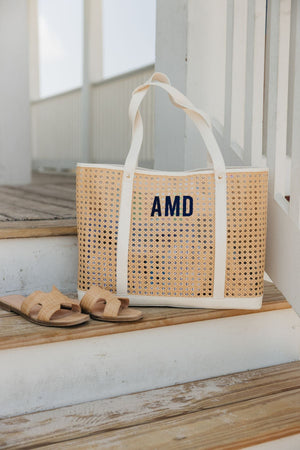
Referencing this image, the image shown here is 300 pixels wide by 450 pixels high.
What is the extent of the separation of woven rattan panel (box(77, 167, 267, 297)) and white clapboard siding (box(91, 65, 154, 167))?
2.38 m

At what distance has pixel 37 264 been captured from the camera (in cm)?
116

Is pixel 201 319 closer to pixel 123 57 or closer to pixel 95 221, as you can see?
pixel 95 221

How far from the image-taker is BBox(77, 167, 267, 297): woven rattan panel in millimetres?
1003

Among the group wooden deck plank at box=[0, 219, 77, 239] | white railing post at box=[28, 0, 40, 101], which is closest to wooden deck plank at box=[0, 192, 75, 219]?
wooden deck plank at box=[0, 219, 77, 239]

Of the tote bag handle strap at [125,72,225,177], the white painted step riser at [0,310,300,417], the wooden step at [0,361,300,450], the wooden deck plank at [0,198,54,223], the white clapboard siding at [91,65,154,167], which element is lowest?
the wooden step at [0,361,300,450]

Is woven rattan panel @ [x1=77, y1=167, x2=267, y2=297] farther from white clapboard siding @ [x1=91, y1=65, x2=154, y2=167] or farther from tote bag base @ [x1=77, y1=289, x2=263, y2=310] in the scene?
white clapboard siding @ [x1=91, y1=65, x2=154, y2=167]

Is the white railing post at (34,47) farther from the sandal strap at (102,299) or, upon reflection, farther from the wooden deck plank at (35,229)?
the sandal strap at (102,299)

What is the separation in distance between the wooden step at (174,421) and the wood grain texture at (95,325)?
0.13 metres

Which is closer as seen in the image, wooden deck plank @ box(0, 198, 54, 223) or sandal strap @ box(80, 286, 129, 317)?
sandal strap @ box(80, 286, 129, 317)

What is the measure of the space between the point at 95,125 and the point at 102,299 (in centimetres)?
354

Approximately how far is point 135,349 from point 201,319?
149mm

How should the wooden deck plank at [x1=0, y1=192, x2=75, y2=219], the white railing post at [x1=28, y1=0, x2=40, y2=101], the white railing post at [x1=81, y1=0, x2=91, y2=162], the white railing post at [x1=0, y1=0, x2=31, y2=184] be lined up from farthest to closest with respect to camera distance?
the white railing post at [x1=28, y1=0, x2=40, y2=101] < the white railing post at [x1=81, y1=0, x2=91, y2=162] < the white railing post at [x1=0, y1=0, x2=31, y2=184] < the wooden deck plank at [x1=0, y1=192, x2=75, y2=219]

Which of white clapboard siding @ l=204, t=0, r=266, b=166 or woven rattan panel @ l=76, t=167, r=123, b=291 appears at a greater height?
white clapboard siding @ l=204, t=0, r=266, b=166

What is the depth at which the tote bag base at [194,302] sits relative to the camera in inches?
40.3
